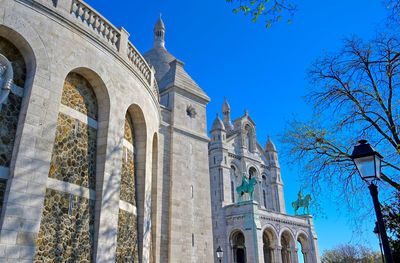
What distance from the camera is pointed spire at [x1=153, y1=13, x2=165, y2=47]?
39519 mm

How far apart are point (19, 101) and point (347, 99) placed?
31.6ft

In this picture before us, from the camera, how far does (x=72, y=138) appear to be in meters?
10.1

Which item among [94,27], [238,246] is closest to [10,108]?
[94,27]

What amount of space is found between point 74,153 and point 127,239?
356cm

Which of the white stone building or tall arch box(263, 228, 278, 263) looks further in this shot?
tall arch box(263, 228, 278, 263)

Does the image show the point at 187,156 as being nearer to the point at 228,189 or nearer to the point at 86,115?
the point at 86,115

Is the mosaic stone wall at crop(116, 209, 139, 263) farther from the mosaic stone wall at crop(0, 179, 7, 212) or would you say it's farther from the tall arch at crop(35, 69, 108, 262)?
the mosaic stone wall at crop(0, 179, 7, 212)

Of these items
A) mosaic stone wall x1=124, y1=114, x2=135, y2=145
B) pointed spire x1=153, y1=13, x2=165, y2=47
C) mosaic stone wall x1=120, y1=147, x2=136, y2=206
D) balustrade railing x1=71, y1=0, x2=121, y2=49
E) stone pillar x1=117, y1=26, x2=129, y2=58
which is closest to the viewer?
balustrade railing x1=71, y1=0, x2=121, y2=49

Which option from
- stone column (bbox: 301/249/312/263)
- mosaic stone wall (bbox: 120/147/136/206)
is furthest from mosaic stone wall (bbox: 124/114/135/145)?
stone column (bbox: 301/249/312/263)

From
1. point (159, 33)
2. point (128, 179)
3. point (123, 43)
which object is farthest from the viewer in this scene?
point (159, 33)

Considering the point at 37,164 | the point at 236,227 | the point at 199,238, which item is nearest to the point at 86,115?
the point at 37,164

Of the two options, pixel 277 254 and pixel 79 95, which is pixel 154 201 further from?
pixel 277 254

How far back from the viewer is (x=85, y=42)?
10.9 meters

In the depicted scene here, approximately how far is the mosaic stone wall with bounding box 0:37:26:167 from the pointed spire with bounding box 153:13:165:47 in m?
30.9
